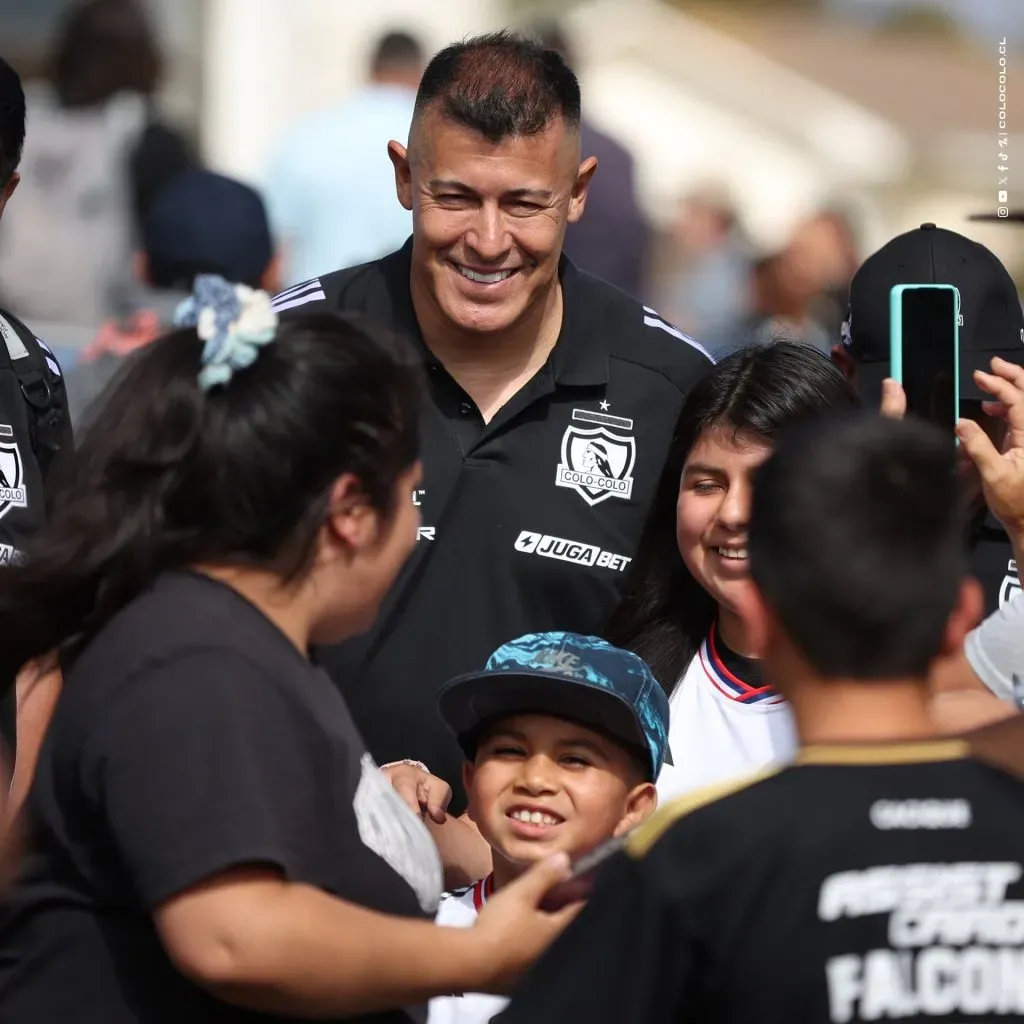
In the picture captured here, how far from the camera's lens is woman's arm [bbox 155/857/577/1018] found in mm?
2348

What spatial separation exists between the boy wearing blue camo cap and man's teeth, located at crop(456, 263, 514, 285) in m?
0.98

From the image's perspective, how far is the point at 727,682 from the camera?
4.04 m

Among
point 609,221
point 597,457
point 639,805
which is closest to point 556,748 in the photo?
point 639,805

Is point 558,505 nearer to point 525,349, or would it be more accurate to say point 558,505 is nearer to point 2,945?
point 525,349

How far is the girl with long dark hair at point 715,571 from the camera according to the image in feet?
12.9

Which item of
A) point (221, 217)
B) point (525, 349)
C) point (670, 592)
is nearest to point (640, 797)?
point (670, 592)

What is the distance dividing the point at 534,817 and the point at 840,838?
157cm

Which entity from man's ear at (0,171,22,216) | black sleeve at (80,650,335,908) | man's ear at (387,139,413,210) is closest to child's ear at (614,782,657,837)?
black sleeve at (80,650,335,908)

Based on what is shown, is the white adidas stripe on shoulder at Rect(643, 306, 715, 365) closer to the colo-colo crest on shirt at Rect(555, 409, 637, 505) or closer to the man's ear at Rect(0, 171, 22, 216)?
the colo-colo crest on shirt at Rect(555, 409, 637, 505)

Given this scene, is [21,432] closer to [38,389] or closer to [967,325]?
[38,389]

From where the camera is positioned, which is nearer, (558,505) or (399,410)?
(399,410)

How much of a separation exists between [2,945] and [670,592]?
6.53 ft

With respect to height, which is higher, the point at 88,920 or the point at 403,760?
the point at 403,760

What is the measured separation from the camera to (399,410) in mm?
2635
